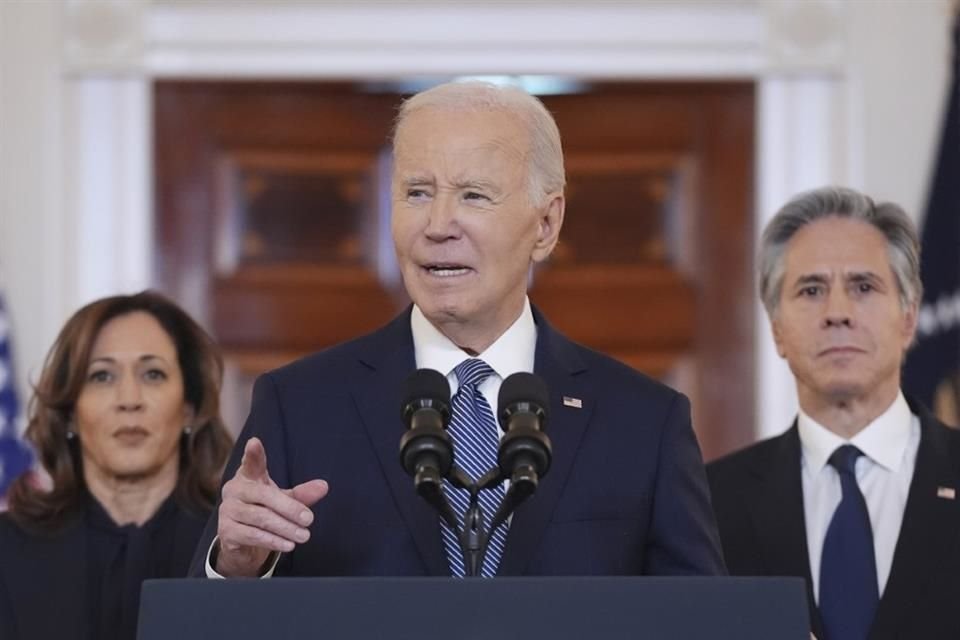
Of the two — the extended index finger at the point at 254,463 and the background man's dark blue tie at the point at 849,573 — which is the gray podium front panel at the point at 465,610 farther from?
the background man's dark blue tie at the point at 849,573

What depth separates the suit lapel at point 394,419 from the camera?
2.52m

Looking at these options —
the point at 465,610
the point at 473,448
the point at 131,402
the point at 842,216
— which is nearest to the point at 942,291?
the point at 842,216

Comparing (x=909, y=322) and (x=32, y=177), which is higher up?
(x=32, y=177)

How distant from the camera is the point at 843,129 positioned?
195 inches

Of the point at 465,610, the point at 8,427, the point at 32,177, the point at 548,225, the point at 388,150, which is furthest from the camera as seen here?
the point at 388,150

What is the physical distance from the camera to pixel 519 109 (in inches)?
103

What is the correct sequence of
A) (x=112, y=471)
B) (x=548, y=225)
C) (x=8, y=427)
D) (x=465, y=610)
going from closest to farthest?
(x=465, y=610), (x=548, y=225), (x=112, y=471), (x=8, y=427)

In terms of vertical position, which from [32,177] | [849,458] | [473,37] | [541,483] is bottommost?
[849,458]

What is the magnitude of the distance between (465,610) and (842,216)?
1972 mm

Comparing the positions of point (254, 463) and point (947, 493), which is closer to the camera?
point (254, 463)

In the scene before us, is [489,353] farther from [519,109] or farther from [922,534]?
[922,534]

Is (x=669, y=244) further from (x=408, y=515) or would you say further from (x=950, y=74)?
(x=408, y=515)

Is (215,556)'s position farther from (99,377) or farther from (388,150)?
(388,150)

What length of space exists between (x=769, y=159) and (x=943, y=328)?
67 centimetres
